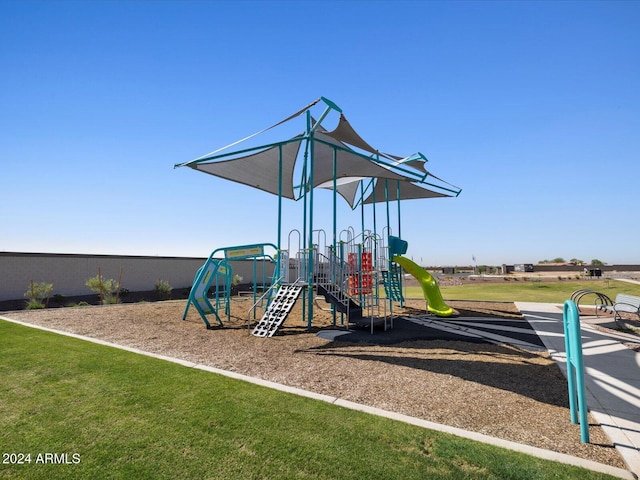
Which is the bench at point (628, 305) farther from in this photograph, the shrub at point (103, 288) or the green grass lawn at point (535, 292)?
the shrub at point (103, 288)

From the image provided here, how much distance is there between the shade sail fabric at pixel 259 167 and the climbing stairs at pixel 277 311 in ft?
14.8

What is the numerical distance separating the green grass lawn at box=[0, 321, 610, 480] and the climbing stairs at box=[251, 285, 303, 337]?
12.6 ft

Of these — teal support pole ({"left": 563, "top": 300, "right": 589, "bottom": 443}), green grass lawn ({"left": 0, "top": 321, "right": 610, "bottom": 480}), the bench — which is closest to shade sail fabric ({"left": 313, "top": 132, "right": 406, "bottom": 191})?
the bench

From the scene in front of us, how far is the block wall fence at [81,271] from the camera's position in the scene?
56.9ft

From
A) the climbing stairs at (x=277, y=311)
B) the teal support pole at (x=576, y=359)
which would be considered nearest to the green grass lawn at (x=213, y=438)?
the teal support pole at (x=576, y=359)

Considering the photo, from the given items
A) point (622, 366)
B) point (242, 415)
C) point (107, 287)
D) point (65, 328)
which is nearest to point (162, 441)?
point (242, 415)

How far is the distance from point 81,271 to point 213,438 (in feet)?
68.5

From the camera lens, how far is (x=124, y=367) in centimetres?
575

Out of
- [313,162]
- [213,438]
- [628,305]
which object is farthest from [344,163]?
[213,438]

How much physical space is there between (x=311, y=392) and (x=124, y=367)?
10.9ft

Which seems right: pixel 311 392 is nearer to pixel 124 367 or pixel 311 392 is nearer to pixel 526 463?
pixel 526 463

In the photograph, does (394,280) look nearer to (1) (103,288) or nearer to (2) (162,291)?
(2) (162,291)

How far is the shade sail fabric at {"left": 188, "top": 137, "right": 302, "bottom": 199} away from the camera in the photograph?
1170 centimetres

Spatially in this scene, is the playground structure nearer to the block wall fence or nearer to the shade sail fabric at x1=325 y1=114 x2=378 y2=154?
the shade sail fabric at x1=325 y1=114 x2=378 y2=154
